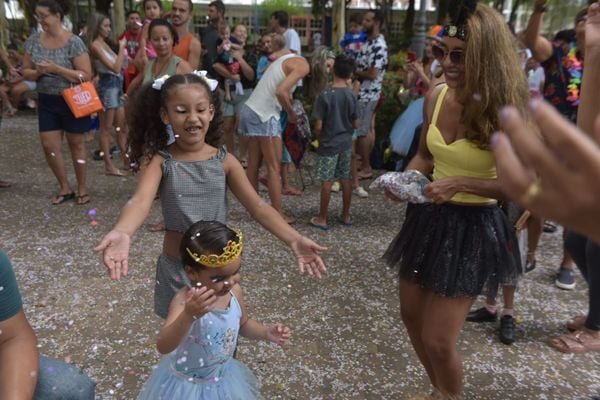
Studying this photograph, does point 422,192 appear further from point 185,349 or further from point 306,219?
point 306,219

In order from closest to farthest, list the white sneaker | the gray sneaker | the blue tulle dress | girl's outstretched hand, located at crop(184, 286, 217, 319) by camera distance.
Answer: girl's outstretched hand, located at crop(184, 286, 217, 319) < the blue tulle dress < the gray sneaker < the white sneaker

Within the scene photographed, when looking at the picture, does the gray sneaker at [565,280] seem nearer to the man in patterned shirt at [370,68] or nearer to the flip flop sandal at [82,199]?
the man in patterned shirt at [370,68]

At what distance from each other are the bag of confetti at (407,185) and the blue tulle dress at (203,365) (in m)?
0.89

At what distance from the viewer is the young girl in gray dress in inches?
78.5

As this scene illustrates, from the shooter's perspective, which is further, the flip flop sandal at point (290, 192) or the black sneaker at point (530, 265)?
the flip flop sandal at point (290, 192)

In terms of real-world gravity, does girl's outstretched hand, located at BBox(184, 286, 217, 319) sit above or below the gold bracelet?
below

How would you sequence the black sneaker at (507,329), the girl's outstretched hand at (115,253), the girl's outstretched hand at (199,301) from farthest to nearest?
the black sneaker at (507,329), the girl's outstretched hand at (115,253), the girl's outstretched hand at (199,301)

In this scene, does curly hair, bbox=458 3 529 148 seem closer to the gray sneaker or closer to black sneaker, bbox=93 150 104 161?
the gray sneaker

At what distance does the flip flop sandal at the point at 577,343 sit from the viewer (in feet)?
9.59

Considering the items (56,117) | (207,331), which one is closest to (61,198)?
(56,117)

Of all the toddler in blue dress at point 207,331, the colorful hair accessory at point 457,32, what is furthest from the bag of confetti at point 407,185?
the toddler in blue dress at point 207,331

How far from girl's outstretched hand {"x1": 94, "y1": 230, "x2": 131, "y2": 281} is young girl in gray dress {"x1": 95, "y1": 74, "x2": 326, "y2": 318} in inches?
7.3

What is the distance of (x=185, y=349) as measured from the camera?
1839mm

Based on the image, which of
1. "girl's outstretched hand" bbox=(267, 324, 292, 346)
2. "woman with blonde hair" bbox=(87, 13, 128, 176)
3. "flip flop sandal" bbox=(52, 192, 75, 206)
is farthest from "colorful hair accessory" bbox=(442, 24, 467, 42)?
"woman with blonde hair" bbox=(87, 13, 128, 176)
